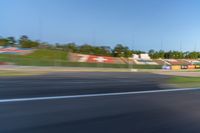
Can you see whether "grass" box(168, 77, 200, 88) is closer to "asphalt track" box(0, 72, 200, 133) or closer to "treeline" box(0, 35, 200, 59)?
"asphalt track" box(0, 72, 200, 133)

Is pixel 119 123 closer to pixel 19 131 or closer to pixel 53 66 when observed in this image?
pixel 19 131

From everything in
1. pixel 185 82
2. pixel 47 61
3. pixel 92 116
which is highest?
pixel 47 61

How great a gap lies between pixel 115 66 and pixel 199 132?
53278mm

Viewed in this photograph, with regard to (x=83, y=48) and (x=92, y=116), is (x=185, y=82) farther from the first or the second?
(x=83, y=48)

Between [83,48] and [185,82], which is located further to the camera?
[83,48]

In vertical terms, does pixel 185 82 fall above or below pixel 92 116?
below

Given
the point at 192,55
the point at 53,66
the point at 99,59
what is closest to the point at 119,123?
the point at 53,66

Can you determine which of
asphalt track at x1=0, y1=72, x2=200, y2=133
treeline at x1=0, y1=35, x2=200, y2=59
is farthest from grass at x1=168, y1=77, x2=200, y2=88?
treeline at x1=0, y1=35, x2=200, y2=59

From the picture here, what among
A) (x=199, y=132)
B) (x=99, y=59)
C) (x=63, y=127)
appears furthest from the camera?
(x=99, y=59)

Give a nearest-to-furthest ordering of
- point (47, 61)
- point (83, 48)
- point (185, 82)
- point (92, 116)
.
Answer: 1. point (92, 116)
2. point (185, 82)
3. point (47, 61)
4. point (83, 48)

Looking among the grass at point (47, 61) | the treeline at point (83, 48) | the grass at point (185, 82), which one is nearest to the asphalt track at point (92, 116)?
the grass at point (185, 82)

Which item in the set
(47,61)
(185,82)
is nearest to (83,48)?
(47,61)

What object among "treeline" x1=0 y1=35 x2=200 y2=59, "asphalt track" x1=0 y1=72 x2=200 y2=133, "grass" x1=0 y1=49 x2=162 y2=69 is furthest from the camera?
"treeline" x1=0 y1=35 x2=200 y2=59

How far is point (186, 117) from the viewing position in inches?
307
